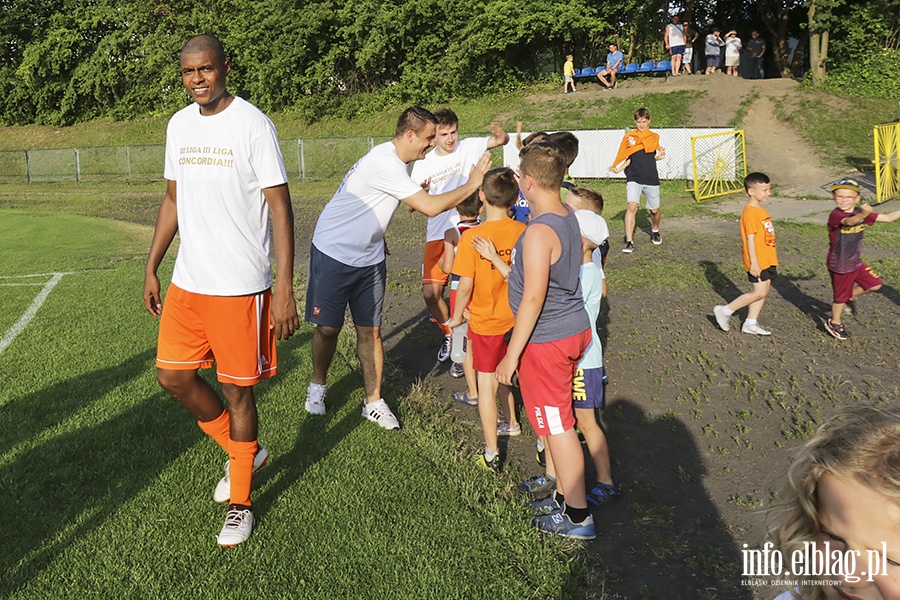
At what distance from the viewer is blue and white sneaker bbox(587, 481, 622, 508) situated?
164 inches

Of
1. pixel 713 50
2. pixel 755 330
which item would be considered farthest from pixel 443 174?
pixel 713 50

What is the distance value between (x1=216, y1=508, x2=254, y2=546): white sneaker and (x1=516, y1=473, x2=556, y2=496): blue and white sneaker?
1.60 meters

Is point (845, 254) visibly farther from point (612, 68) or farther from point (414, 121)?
point (612, 68)

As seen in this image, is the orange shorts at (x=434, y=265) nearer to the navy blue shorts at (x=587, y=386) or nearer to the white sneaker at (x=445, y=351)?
the white sneaker at (x=445, y=351)

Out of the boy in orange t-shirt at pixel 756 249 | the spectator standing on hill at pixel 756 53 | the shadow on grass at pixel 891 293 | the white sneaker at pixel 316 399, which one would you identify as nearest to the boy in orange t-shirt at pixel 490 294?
the white sneaker at pixel 316 399

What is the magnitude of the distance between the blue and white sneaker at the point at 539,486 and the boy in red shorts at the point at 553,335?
500 mm

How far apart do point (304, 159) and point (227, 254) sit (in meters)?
26.0

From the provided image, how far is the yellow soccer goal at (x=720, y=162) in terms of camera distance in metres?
19.2

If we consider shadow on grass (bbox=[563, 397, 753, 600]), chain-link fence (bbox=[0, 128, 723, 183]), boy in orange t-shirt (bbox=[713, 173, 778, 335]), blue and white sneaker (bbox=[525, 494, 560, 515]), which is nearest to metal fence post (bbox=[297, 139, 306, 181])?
chain-link fence (bbox=[0, 128, 723, 183])

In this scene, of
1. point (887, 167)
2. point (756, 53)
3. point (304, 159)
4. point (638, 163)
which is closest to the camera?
point (638, 163)

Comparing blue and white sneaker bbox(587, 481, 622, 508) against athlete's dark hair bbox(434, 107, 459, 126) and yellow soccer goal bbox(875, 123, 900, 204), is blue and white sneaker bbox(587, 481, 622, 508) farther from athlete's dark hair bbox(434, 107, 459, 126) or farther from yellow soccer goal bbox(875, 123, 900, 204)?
yellow soccer goal bbox(875, 123, 900, 204)

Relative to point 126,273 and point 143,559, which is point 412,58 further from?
point 143,559

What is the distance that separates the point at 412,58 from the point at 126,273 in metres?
28.1

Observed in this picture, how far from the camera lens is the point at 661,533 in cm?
390
